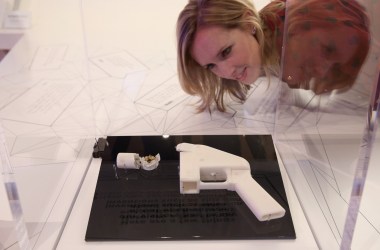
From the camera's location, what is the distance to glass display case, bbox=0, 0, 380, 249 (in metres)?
0.86

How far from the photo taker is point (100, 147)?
4.02ft

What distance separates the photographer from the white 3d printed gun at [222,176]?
3.26ft

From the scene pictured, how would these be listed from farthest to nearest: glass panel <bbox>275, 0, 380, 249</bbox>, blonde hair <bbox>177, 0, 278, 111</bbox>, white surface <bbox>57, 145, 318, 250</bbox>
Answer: blonde hair <bbox>177, 0, 278, 111</bbox> < white surface <bbox>57, 145, 318, 250</bbox> < glass panel <bbox>275, 0, 380, 249</bbox>

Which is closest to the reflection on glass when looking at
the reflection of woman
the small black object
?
the reflection of woman

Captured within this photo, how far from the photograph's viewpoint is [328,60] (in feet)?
3.16

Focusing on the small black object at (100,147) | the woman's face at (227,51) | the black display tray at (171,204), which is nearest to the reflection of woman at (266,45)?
the woman's face at (227,51)

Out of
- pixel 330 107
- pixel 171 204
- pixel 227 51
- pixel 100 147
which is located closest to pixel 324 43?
pixel 330 107

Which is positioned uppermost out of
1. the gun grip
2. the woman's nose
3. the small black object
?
the woman's nose

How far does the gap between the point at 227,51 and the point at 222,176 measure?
36 cm

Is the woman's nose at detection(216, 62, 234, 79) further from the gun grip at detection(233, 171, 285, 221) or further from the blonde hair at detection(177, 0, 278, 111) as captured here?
the gun grip at detection(233, 171, 285, 221)

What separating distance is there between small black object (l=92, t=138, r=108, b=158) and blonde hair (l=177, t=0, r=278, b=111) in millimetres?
317

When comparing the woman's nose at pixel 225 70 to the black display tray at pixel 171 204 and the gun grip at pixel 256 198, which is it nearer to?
the black display tray at pixel 171 204

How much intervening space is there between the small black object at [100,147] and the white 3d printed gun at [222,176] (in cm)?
24

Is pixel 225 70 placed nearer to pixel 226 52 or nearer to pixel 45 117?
pixel 226 52
